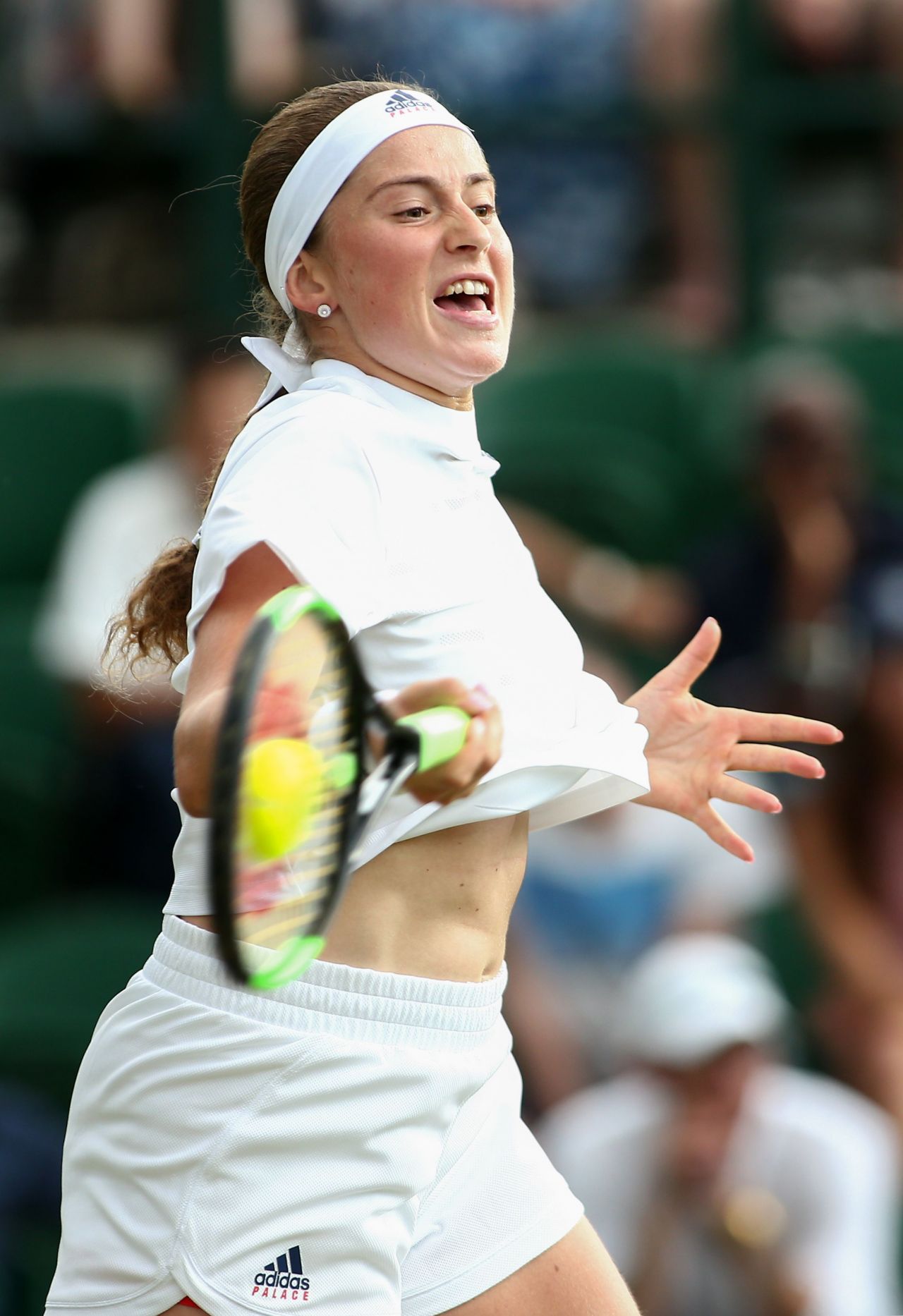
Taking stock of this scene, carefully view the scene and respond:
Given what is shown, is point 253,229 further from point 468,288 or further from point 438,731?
point 438,731

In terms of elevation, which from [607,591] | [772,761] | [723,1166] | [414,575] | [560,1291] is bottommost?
[723,1166]

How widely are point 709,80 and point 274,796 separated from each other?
17.8 ft

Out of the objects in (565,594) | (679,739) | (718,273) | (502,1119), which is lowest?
(565,594)

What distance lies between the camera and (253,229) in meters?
2.30

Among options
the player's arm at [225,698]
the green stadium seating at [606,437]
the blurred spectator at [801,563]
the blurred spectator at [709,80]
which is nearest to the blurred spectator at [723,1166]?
the blurred spectator at [801,563]

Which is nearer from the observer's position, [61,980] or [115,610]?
[61,980]

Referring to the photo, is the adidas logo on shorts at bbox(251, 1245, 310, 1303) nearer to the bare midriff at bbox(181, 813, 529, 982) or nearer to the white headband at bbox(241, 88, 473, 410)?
the bare midriff at bbox(181, 813, 529, 982)

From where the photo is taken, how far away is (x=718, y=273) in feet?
21.7

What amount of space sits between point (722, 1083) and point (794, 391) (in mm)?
1903

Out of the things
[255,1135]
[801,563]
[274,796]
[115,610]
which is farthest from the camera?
[801,563]

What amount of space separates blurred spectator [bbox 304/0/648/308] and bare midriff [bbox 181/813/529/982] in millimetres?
4522

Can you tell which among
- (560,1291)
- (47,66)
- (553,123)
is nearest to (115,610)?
(47,66)

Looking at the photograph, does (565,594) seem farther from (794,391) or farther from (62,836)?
(62,836)

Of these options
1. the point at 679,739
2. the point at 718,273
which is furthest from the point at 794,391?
the point at 679,739
